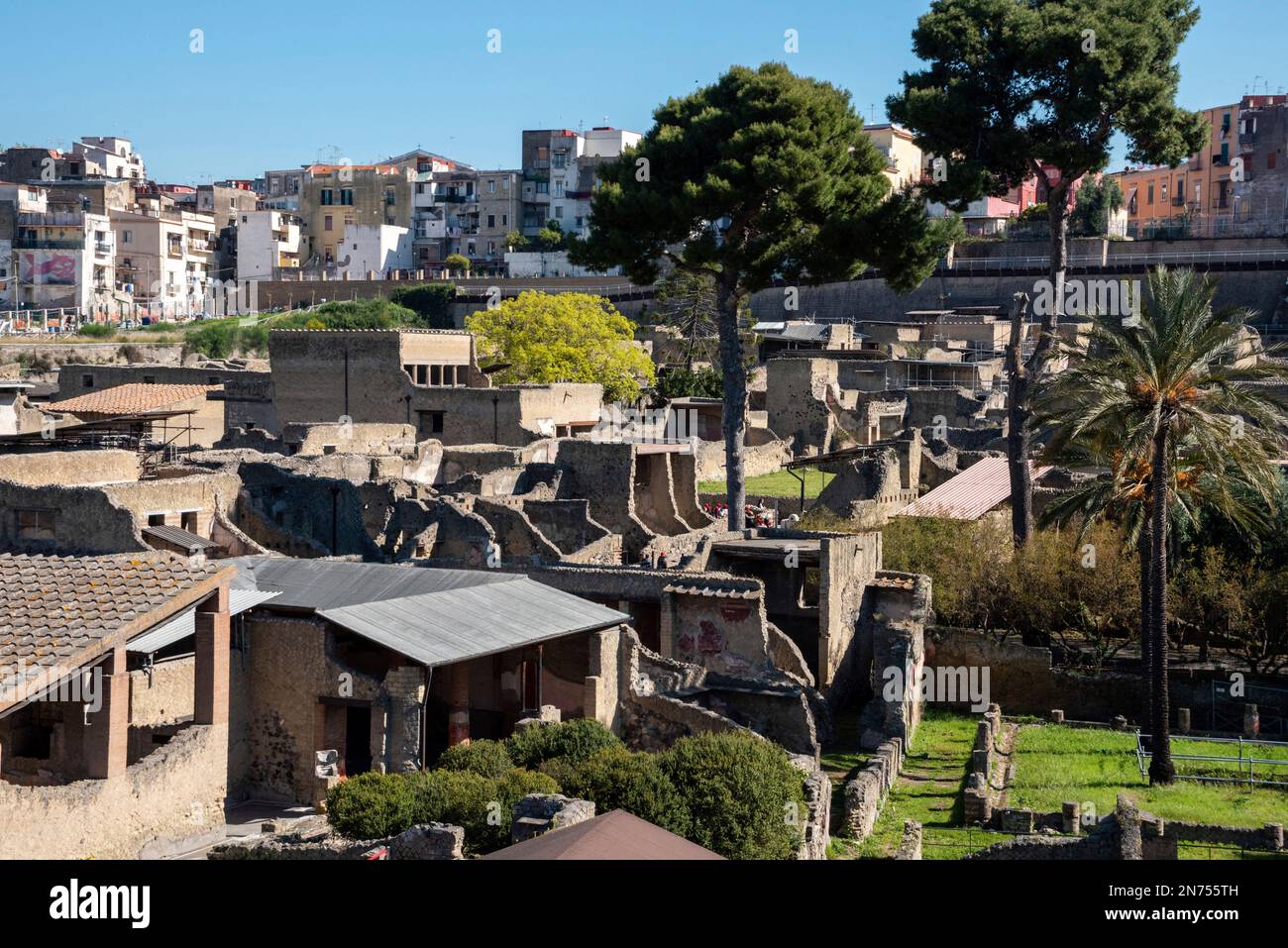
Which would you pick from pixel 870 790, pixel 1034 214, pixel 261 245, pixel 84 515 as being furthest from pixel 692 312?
pixel 870 790

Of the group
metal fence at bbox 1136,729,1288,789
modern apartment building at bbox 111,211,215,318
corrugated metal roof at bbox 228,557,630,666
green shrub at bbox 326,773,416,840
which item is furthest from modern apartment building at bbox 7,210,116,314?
green shrub at bbox 326,773,416,840

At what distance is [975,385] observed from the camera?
5600 cm

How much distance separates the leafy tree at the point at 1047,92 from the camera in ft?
114

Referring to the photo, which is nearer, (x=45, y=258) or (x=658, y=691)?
(x=658, y=691)

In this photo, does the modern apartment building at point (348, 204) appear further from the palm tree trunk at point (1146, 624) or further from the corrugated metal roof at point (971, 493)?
the palm tree trunk at point (1146, 624)

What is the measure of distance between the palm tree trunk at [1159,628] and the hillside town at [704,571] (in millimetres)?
57

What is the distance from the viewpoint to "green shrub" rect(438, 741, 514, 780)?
661 inches

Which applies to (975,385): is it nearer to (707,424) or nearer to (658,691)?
(707,424)

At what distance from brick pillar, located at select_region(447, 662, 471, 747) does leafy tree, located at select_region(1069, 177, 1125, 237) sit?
67.6 metres

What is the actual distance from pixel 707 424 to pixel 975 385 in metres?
9.65

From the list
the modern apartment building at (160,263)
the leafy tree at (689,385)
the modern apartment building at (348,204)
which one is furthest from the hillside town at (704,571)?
the modern apartment building at (348,204)
